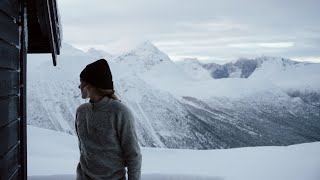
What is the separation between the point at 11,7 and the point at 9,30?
23 centimetres

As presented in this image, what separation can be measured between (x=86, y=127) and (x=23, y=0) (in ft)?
6.48

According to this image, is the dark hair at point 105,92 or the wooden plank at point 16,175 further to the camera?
the wooden plank at point 16,175

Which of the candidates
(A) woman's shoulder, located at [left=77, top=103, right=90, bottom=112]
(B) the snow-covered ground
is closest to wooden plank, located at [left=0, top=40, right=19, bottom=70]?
(A) woman's shoulder, located at [left=77, top=103, right=90, bottom=112]

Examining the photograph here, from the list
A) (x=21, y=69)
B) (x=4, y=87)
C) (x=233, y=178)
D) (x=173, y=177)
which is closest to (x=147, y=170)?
(x=173, y=177)

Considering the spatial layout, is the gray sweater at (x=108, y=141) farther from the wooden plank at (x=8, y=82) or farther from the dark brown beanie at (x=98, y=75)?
the wooden plank at (x=8, y=82)

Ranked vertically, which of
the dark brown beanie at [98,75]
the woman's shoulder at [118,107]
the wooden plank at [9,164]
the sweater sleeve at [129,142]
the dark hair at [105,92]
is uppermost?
the dark brown beanie at [98,75]

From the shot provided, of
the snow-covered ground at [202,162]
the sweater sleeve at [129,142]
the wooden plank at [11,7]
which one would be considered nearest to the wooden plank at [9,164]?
the sweater sleeve at [129,142]

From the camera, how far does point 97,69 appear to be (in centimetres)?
292

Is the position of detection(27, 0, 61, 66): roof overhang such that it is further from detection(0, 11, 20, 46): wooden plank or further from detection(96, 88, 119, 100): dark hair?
detection(96, 88, 119, 100): dark hair

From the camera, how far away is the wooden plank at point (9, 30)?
11.2 ft

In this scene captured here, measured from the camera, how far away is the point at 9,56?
144 inches

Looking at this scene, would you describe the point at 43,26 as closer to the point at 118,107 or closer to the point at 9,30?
the point at 9,30

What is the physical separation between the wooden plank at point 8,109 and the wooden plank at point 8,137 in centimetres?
5

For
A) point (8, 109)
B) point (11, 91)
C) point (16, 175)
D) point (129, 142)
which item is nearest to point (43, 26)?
point (11, 91)
